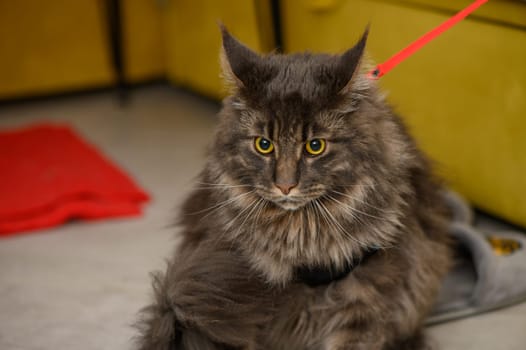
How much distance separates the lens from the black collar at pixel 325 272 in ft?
5.53

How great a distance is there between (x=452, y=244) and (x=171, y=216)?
105cm

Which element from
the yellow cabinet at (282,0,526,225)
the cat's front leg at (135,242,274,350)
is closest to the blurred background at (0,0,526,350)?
the yellow cabinet at (282,0,526,225)

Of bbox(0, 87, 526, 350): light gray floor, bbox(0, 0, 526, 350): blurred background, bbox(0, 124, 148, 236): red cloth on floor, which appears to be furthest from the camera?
bbox(0, 124, 148, 236): red cloth on floor

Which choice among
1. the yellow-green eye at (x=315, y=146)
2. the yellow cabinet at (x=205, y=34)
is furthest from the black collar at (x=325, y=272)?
the yellow cabinet at (x=205, y=34)

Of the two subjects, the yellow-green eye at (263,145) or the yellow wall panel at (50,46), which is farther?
the yellow wall panel at (50,46)

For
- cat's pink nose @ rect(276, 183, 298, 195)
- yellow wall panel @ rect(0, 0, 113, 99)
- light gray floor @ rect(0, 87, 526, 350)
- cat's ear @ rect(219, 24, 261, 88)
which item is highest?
cat's ear @ rect(219, 24, 261, 88)

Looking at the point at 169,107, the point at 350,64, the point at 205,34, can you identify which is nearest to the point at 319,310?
the point at 350,64

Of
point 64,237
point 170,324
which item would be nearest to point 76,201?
point 64,237

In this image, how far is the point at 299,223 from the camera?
166 centimetres

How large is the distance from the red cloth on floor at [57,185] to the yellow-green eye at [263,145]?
1.26 meters

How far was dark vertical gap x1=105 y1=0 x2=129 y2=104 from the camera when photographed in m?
→ 3.68

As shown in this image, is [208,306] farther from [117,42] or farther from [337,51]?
[117,42]

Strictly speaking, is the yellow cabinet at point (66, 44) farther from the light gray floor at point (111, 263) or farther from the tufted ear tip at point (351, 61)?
the tufted ear tip at point (351, 61)

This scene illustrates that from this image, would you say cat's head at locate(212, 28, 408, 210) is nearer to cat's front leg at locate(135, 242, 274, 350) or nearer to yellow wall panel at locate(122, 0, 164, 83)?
cat's front leg at locate(135, 242, 274, 350)
